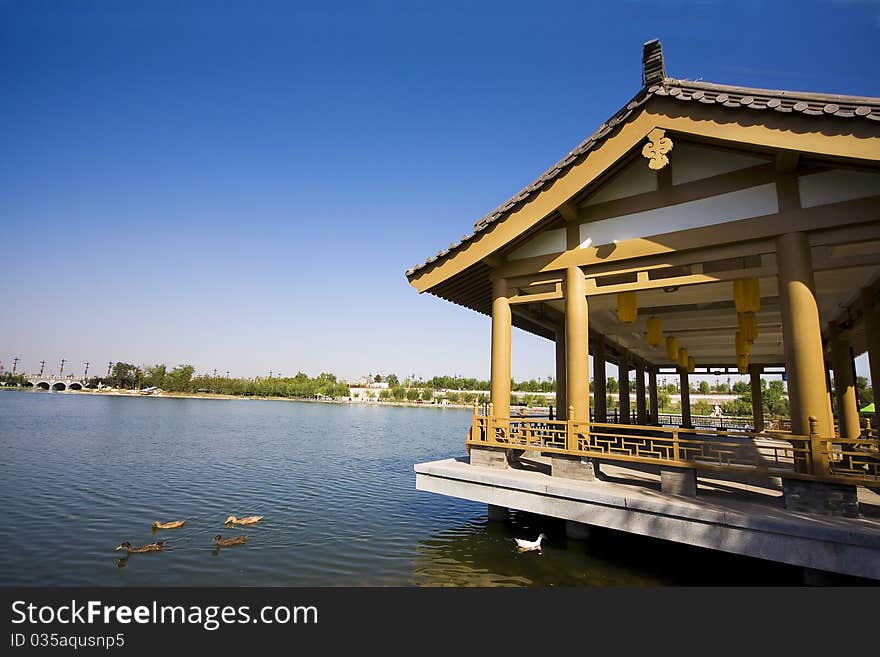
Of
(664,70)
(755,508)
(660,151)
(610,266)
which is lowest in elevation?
(755,508)

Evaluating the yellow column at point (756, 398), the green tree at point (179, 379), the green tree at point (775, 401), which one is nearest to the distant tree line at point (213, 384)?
the green tree at point (179, 379)

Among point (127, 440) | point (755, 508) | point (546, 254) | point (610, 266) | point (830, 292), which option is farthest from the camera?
point (127, 440)

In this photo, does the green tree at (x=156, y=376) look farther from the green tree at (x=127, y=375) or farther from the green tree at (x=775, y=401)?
the green tree at (x=775, y=401)

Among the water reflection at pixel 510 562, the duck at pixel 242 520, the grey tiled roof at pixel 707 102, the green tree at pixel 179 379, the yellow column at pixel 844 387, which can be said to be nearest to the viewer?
the grey tiled roof at pixel 707 102

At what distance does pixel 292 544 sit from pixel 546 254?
7099 mm

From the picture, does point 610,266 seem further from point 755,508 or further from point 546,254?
point 755,508

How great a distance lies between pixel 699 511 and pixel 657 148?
5.11 m

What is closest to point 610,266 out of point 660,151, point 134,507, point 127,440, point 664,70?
point 660,151

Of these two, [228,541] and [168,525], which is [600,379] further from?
[168,525]

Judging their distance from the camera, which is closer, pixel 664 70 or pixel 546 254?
pixel 664 70

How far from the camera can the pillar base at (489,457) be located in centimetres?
827

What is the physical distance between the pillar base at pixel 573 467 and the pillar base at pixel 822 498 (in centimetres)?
246

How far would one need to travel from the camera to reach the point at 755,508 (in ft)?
19.2

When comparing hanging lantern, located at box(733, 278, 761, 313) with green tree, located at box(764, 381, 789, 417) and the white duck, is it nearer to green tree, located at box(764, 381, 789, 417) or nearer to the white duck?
the white duck
